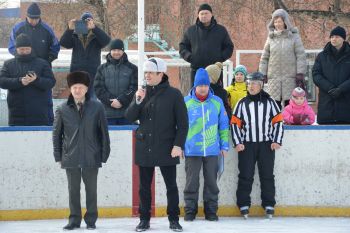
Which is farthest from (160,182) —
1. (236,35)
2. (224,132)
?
(236,35)

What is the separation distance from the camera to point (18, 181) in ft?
30.2

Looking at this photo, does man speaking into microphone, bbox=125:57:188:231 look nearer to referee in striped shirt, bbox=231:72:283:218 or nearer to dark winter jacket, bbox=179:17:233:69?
referee in striped shirt, bbox=231:72:283:218

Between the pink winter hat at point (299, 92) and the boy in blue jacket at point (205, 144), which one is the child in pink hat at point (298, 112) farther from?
the boy in blue jacket at point (205, 144)

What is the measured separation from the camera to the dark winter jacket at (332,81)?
376 inches

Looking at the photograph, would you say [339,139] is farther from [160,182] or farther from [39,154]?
[39,154]

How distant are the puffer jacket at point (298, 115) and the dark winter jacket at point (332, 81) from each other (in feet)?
0.66

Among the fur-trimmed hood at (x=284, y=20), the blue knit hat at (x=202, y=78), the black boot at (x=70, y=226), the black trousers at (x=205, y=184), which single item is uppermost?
the fur-trimmed hood at (x=284, y=20)

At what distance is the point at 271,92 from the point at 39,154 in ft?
9.48

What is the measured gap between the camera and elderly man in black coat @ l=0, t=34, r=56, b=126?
9352mm

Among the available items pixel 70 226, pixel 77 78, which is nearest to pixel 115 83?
pixel 77 78

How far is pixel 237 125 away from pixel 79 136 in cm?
183

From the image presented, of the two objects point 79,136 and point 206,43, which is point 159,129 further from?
point 206,43

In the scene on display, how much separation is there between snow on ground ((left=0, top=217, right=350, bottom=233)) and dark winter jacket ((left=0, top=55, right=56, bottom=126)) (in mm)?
1205

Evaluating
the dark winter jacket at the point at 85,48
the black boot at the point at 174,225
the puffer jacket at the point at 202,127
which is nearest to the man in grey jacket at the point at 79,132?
the black boot at the point at 174,225
